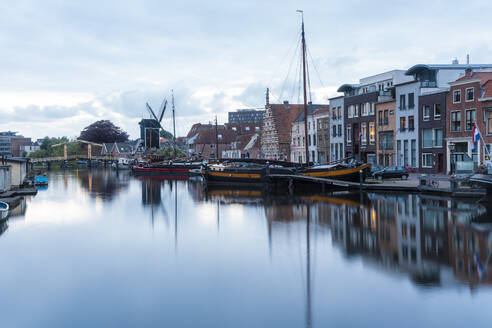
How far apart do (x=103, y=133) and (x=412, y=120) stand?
125 metres

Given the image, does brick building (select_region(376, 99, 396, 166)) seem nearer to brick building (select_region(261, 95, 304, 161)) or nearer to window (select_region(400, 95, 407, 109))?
window (select_region(400, 95, 407, 109))

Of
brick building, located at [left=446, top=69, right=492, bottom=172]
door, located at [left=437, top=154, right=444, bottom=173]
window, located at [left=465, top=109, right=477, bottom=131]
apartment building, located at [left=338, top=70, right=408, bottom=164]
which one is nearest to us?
brick building, located at [left=446, top=69, right=492, bottom=172]

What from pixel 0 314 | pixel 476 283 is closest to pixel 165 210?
pixel 0 314

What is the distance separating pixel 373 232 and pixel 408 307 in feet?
36.7

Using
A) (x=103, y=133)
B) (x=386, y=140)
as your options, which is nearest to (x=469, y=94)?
(x=386, y=140)

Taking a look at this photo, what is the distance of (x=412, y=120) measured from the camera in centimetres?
5775

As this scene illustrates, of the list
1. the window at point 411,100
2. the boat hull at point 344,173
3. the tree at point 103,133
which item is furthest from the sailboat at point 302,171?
the tree at point 103,133

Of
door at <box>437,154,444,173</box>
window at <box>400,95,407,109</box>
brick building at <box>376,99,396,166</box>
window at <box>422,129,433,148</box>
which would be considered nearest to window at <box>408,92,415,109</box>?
window at <box>400,95,407,109</box>

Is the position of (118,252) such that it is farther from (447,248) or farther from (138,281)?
(447,248)

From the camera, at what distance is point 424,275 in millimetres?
17406

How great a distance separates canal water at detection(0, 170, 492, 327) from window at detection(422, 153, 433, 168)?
67.0 ft

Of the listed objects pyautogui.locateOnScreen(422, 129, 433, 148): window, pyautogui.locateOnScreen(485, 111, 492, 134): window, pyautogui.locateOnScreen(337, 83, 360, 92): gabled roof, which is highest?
pyautogui.locateOnScreen(337, 83, 360, 92): gabled roof

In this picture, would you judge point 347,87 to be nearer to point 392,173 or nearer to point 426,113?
point 426,113

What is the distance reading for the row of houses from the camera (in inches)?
1901
